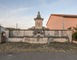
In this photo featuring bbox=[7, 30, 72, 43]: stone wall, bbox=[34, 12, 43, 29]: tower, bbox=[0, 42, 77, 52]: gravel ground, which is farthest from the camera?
bbox=[34, 12, 43, 29]: tower

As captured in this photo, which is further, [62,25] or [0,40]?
[62,25]

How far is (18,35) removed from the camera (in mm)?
25750

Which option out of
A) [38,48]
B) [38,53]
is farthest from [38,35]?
[38,53]

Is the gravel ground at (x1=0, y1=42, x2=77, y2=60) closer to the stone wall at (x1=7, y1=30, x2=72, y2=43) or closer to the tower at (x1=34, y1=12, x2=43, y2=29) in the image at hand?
the stone wall at (x1=7, y1=30, x2=72, y2=43)

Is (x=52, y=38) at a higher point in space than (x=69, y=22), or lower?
lower

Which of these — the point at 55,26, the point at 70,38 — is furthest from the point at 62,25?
the point at 70,38

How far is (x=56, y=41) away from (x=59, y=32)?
202cm

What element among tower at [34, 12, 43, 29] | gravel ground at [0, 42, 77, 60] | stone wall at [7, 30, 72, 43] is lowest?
gravel ground at [0, 42, 77, 60]

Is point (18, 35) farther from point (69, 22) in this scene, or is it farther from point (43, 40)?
point (69, 22)

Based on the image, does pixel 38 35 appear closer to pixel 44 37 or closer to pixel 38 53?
pixel 44 37

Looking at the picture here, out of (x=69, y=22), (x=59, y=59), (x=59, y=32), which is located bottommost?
(x=59, y=59)

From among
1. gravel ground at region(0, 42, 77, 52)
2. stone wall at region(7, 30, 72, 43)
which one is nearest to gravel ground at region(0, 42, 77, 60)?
gravel ground at region(0, 42, 77, 52)

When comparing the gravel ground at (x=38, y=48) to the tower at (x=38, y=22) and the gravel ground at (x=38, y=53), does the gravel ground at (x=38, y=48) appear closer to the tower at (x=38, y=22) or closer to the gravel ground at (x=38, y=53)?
the gravel ground at (x=38, y=53)

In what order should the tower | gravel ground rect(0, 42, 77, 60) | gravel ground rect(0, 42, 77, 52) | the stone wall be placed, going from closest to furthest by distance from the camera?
gravel ground rect(0, 42, 77, 60)
gravel ground rect(0, 42, 77, 52)
the stone wall
the tower
